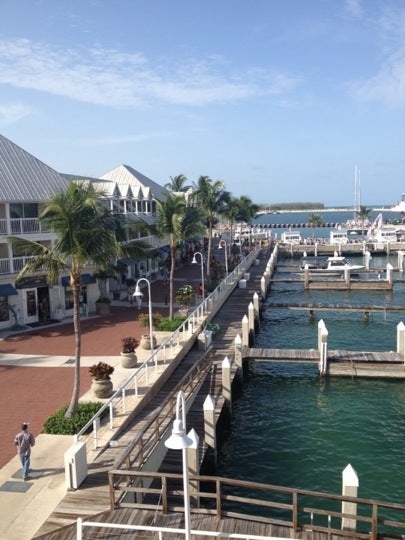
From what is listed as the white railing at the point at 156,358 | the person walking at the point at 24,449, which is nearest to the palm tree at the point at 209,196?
the white railing at the point at 156,358

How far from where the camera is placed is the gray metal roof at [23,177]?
32.3 m

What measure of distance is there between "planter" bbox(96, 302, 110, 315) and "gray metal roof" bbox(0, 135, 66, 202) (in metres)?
8.47

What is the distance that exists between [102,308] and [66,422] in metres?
19.7

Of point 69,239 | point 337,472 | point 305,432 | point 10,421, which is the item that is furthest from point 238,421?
point 69,239

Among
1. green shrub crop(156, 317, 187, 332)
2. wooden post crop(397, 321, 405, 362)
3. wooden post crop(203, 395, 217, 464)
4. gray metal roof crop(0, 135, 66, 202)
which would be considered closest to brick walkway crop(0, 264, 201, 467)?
green shrub crop(156, 317, 187, 332)

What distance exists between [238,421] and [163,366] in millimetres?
4282

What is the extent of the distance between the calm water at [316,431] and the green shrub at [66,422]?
5.52 metres

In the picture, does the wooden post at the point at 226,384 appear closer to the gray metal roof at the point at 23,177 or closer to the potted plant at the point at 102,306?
the potted plant at the point at 102,306

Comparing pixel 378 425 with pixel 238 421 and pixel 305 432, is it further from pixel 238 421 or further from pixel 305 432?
pixel 238 421

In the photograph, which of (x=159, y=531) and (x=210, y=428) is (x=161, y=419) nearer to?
(x=210, y=428)

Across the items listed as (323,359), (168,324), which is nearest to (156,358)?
(168,324)

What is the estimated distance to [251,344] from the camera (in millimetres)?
33812

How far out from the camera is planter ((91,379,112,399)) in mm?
18859

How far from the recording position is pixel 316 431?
68.6 feet
